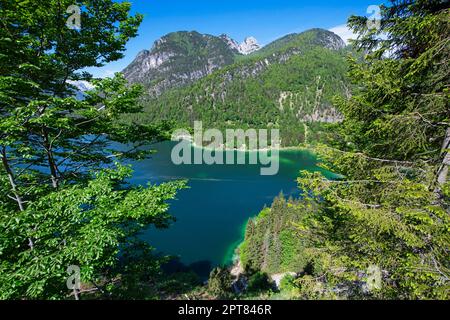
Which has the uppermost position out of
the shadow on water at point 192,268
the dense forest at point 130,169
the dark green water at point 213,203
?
the dense forest at point 130,169

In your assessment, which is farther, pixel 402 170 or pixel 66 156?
pixel 66 156

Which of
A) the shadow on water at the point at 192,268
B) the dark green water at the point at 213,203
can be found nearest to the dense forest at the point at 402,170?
the dark green water at the point at 213,203

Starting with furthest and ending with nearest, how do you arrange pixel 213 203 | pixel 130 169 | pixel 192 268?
pixel 213 203 < pixel 192 268 < pixel 130 169

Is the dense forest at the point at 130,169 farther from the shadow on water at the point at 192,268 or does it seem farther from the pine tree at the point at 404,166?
the shadow on water at the point at 192,268

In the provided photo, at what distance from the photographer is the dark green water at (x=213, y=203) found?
45469 millimetres

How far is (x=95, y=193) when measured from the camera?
5844 millimetres

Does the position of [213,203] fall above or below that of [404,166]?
below

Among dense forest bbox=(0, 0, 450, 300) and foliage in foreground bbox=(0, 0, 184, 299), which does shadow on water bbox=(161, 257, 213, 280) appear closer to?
foliage in foreground bbox=(0, 0, 184, 299)

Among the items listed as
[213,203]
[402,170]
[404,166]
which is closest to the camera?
[404,166]

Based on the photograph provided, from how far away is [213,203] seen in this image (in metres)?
65.1

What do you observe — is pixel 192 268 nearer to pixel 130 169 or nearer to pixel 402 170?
pixel 130 169

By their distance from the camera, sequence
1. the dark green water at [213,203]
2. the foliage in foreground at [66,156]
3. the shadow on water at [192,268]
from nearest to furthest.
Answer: the foliage in foreground at [66,156] → the shadow on water at [192,268] → the dark green water at [213,203]

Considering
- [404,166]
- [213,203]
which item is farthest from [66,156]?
[213,203]
